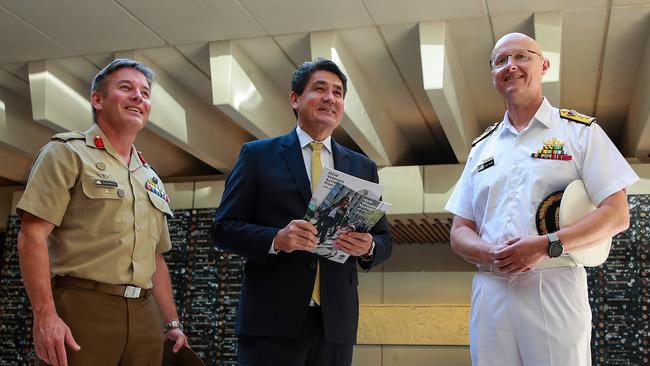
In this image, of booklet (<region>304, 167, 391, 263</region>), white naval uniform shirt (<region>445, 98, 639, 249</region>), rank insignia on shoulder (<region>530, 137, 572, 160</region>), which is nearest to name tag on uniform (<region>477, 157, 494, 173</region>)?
white naval uniform shirt (<region>445, 98, 639, 249</region>)

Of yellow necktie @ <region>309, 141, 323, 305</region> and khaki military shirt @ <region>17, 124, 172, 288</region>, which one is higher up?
yellow necktie @ <region>309, 141, 323, 305</region>

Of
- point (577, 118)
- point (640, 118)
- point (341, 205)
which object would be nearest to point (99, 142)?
point (341, 205)

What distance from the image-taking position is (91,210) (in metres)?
2.02

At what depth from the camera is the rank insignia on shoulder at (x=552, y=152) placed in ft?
6.67

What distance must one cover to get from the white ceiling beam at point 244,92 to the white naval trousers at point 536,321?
11.1ft

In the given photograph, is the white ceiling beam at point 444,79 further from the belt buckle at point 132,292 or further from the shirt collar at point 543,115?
the belt buckle at point 132,292

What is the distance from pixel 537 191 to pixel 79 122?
476 cm

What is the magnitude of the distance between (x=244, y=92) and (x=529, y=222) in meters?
3.52

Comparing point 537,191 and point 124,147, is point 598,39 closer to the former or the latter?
point 537,191

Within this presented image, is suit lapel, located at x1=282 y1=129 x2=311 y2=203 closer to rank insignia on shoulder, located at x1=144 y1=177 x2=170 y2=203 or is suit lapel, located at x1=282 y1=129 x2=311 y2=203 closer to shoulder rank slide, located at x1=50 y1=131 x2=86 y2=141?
rank insignia on shoulder, located at x1=144 y1=177 x2=170 y2=203

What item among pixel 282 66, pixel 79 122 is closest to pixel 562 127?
pixel 282 66

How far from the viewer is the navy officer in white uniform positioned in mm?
1865

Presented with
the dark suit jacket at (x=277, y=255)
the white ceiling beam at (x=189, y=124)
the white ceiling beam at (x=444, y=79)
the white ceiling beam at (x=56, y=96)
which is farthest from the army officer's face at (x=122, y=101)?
the white ceiling beam at (x=56, y=96)

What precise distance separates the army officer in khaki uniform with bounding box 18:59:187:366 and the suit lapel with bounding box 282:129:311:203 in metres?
0.46
